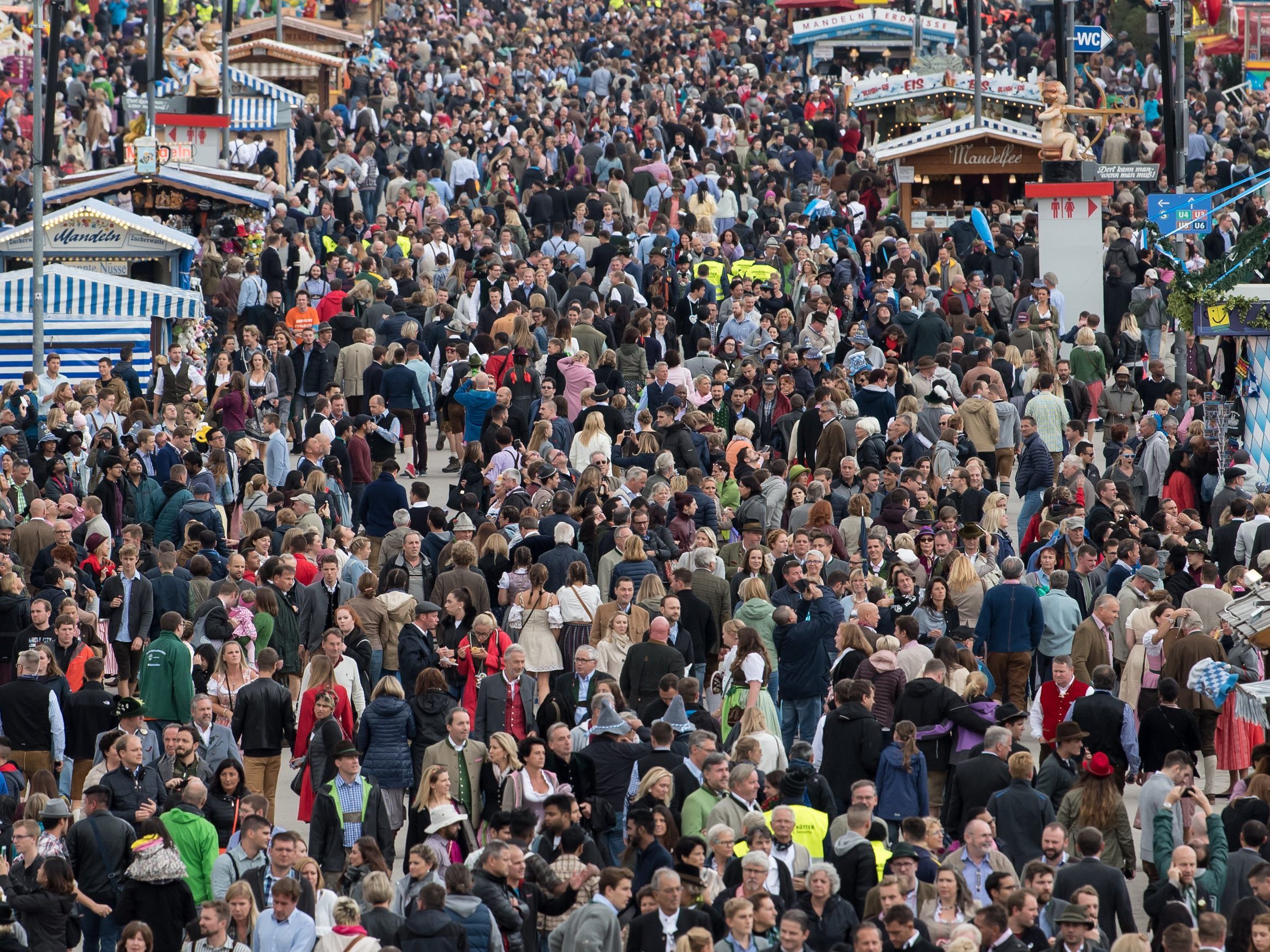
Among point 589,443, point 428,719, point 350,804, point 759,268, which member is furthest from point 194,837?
point 759,268

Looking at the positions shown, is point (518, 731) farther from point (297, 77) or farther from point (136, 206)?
point (297, 77)

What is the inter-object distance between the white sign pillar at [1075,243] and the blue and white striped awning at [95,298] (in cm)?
971

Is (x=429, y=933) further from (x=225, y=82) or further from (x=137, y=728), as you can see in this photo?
(x=225, y=82)

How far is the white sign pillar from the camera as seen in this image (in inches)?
1084

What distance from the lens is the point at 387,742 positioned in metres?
13.2

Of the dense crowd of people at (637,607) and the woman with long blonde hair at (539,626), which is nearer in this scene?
the dense crowd of people at (637,607)

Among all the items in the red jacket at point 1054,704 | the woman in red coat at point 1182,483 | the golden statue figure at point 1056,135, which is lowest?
the red jacket at point 1054,704

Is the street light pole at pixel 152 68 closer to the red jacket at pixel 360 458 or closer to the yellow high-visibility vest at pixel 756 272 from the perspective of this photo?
the yellow high-visibility vest at pixel 756 272

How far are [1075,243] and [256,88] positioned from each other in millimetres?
16124

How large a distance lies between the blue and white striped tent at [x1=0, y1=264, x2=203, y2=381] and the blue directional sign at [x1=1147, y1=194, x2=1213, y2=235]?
9425mm

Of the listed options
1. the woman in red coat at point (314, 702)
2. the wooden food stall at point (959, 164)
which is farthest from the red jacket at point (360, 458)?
the wooden food stall at point (959, 164)

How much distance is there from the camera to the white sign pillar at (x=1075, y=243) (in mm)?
27531

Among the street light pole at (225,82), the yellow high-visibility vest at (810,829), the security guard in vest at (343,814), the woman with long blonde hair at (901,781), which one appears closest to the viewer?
the yellow high-visibility vest at (810,829)

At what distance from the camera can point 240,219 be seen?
28.0 metres
